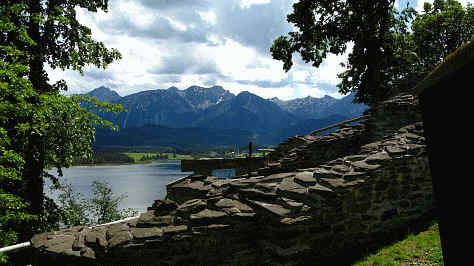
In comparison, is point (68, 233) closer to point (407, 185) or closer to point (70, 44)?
point (407, 185)

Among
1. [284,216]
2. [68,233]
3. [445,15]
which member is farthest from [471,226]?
[445,15]

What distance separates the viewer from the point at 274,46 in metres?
17.1

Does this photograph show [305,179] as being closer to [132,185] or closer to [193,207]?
[193,207]

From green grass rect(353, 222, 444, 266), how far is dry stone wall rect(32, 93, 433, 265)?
0.44 m

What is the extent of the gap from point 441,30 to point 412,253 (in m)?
25.6

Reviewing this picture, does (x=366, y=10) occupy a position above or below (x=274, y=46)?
above

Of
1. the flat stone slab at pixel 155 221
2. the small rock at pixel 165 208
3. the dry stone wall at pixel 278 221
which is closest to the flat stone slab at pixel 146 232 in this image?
the dry stone wall at pixel 278 221

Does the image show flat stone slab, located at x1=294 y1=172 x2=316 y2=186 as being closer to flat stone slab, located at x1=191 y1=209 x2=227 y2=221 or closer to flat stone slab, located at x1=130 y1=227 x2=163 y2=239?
flat stone slab, located at x1=191 y1=209 x2=227 y2=221

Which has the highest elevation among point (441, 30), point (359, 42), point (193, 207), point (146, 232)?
point (441, 30)

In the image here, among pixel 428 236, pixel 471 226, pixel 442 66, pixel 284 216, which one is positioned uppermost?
pixel 442 66

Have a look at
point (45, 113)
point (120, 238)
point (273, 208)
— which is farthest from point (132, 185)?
point (273, 208)

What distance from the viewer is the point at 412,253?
5.03 m

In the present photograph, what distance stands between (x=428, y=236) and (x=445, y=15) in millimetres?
24119

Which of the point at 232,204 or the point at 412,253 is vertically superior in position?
the point at 232,204
